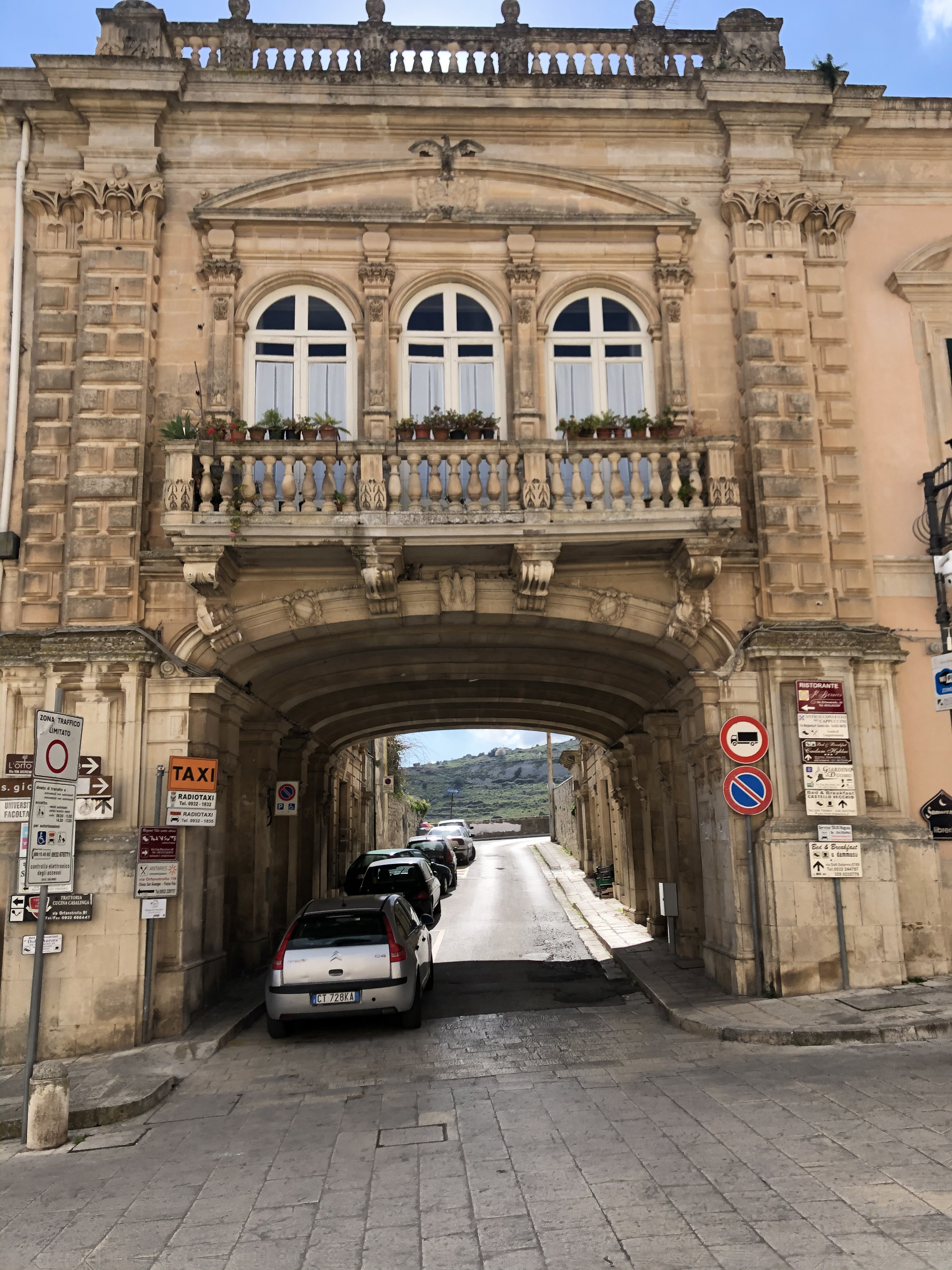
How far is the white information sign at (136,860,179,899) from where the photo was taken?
38.2ft

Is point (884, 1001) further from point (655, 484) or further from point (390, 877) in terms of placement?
point (390, 877)

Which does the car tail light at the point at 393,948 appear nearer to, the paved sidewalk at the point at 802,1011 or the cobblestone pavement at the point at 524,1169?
the cobblestone pavement at the point at 524,1169

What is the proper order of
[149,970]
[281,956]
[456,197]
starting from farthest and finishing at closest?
[456,197] < [281,956] < [149,970]

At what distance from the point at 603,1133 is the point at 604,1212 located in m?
1.69

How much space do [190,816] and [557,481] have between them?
19.3 feet

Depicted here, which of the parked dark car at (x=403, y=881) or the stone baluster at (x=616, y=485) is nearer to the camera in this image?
the stone baluster at (x=616, y=485)

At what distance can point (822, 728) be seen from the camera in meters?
12.5

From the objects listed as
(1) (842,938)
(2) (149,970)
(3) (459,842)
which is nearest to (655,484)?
(1) (842,938)

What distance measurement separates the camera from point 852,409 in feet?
45.0

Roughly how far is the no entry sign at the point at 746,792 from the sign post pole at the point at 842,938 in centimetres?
131

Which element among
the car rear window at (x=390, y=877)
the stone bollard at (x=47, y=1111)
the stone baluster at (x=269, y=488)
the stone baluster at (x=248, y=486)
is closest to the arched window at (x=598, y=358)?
the stone baluster at (x=269, y=488)

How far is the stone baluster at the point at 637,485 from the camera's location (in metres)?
12.3

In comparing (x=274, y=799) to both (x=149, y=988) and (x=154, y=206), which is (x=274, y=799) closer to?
(x=149, y=988)

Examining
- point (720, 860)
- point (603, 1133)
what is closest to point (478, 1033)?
point (720, 860)
